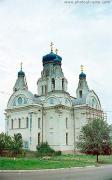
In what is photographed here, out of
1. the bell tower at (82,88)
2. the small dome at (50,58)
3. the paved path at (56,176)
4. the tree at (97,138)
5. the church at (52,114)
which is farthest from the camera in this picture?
the bell tower at (82,88)

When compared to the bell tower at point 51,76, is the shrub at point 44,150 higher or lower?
lower

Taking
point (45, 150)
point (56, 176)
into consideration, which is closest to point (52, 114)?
point (45, 150)

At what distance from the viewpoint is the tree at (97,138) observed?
25.0 m

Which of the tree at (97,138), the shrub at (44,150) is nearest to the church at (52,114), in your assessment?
the shrub at (44,150)

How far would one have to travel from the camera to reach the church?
3375cm

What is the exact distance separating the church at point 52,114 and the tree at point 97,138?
7.83m

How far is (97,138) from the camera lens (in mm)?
25000

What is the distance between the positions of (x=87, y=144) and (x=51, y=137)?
9.35 m

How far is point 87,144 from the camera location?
83.4 ft

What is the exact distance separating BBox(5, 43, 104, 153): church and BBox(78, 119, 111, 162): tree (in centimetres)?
783

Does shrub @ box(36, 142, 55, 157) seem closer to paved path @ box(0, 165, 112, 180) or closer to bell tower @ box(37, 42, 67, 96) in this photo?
bell tower @ box(37, 42, 67, 96)

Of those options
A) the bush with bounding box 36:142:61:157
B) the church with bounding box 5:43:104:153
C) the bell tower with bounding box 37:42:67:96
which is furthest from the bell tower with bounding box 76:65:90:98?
the bush with bounding box 36:142:61:157

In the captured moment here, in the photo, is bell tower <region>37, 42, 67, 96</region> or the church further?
bell tower <region>37, 42, 67, 96</region>

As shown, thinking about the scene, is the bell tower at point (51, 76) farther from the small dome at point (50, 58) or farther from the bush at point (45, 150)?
the bush at point (45, 150)
